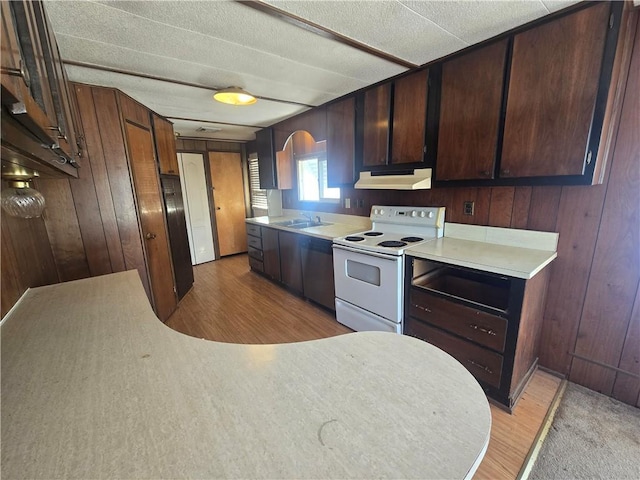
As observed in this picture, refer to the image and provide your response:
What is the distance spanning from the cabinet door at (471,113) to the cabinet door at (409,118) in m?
0.16

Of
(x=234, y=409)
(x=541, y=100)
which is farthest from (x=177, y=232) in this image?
(x=541, y=100)

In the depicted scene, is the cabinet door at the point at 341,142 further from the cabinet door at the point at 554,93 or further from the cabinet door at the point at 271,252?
the cabinet door at the point at 554,93

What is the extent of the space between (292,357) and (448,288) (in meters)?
1.71

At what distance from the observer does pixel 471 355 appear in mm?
1753

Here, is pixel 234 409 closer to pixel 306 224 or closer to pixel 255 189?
pixel 306 224

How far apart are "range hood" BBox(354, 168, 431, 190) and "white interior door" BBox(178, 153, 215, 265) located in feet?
11.1

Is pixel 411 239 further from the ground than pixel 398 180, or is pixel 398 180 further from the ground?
pixel 398 180

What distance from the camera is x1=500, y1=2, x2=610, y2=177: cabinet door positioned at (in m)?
1.38

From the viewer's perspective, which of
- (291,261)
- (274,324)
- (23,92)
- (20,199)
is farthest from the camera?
(291,261)

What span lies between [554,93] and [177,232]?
370 cm

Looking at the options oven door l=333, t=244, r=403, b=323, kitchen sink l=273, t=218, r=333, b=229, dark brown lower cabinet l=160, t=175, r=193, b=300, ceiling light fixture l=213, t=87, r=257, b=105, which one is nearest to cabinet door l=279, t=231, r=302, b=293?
kitchen sink l=273, t=218, r=333, b=229

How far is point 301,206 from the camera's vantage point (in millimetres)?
4215

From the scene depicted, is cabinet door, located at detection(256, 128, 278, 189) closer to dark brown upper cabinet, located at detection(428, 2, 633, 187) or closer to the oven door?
the oven door

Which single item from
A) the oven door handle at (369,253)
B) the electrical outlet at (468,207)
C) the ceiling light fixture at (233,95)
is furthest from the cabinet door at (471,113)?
the ceiling light fixture at (233,95)
